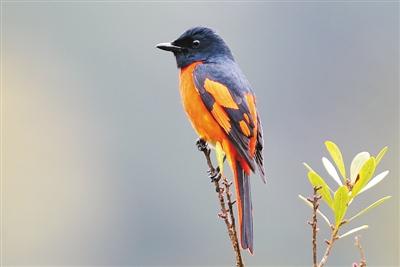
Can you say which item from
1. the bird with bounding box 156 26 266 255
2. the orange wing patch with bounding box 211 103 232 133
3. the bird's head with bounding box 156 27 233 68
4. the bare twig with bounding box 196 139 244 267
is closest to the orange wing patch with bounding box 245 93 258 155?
the bird with bounding box 156 26 266 255

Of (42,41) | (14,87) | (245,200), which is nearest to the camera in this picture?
(245,200)

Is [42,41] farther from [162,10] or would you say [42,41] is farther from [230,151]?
[230,151]

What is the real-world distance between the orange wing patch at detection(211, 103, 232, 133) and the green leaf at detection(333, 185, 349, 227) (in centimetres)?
143

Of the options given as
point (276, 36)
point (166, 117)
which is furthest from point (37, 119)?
point (276, 36)

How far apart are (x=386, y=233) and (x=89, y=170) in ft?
54.6

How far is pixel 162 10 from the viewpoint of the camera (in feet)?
170

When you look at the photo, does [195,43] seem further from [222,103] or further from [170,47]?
[222,103]

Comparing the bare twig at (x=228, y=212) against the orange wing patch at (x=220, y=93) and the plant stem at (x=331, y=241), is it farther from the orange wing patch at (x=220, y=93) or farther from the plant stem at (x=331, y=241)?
the orange wing patch at (x=220, y=93)

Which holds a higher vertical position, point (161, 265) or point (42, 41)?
point (42, 41)

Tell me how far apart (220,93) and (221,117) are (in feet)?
0.41

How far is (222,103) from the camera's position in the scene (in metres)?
3.90

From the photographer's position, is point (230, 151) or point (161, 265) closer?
point (230, 151)

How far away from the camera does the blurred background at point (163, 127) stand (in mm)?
34625

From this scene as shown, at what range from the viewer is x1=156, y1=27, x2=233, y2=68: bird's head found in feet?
14.4
